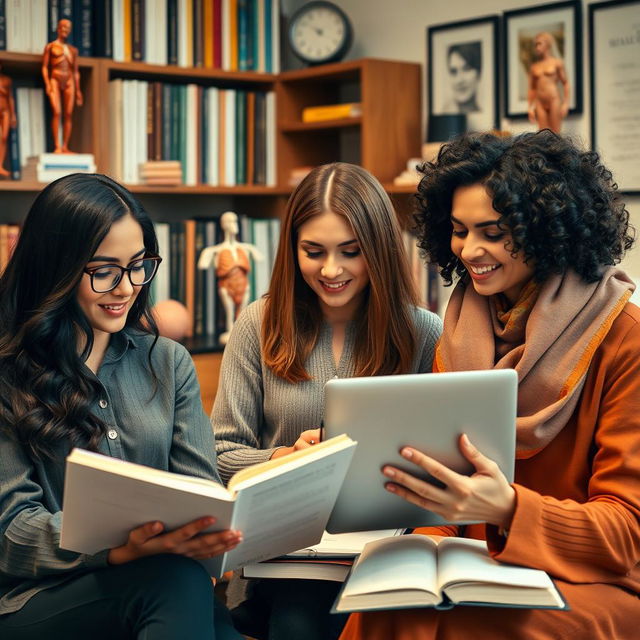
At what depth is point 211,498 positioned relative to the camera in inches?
49.3

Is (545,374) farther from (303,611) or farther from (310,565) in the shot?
(303,611)

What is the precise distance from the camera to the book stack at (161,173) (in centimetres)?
340

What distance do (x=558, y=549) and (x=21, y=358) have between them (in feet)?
2.84

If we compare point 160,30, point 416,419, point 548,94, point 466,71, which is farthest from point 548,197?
point 160,30

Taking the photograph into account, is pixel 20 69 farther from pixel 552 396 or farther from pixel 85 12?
pixel 552 396

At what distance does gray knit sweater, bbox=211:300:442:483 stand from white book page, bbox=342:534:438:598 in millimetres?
447

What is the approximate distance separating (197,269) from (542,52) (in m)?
1.40

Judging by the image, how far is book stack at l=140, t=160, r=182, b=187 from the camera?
3398 millimetres

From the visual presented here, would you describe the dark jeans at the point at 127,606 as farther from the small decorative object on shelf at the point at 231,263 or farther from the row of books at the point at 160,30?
the row of books at the point at 160,30

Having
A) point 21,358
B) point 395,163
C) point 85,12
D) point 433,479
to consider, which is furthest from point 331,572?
point 85,12

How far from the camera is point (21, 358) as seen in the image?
5.13 feet

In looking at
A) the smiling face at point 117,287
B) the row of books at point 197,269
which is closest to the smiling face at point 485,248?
the smiling face at point 117,287

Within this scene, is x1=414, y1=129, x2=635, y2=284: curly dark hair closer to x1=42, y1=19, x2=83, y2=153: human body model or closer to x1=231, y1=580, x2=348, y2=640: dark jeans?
x1=231, y1=580, x2=348, y2=640: dark jeans

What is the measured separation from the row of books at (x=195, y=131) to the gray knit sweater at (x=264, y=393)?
1.59 m
